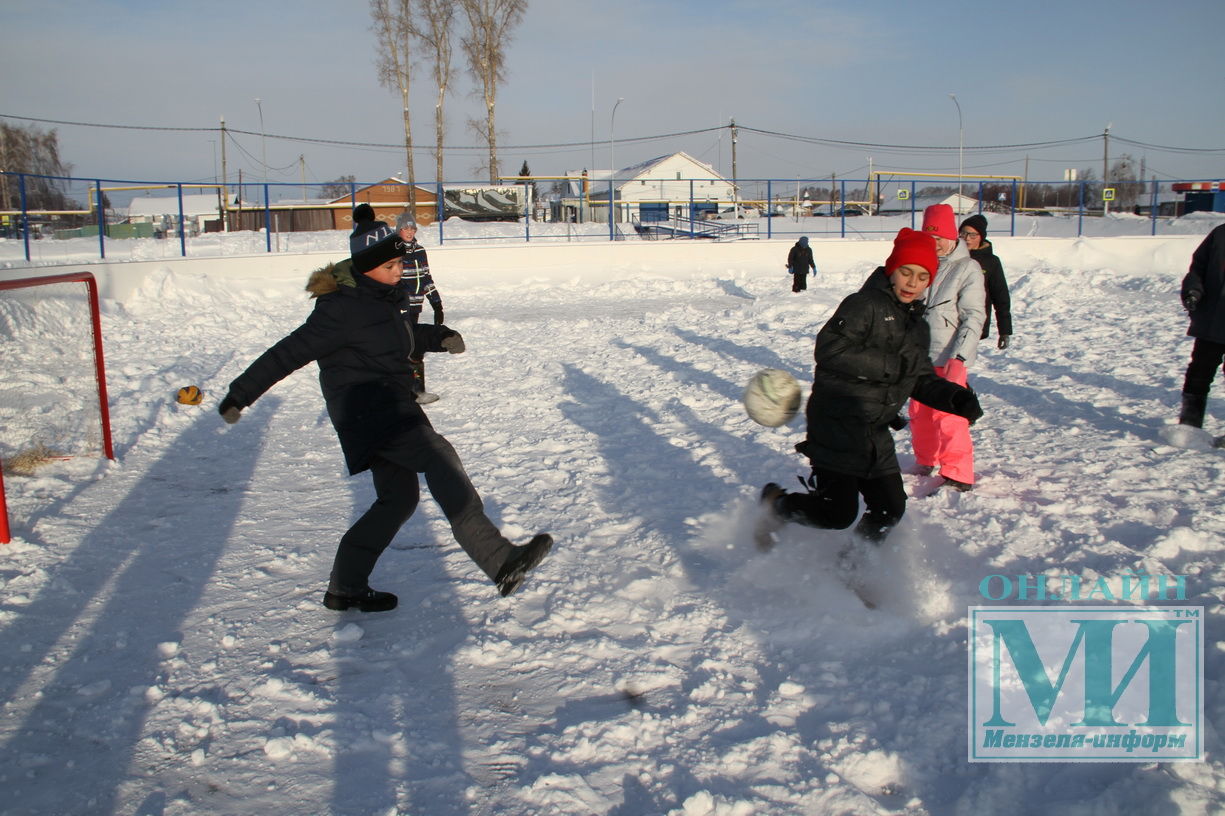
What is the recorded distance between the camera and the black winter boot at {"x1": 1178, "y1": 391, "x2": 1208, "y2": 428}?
559 centimetres

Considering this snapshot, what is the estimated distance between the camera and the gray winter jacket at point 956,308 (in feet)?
16.1

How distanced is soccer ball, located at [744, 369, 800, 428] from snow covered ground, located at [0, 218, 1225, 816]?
695 mm

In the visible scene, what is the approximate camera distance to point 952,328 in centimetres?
497

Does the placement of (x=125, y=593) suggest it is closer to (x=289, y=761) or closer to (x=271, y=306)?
(x=289, y=761)

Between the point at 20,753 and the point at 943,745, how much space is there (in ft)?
9.70

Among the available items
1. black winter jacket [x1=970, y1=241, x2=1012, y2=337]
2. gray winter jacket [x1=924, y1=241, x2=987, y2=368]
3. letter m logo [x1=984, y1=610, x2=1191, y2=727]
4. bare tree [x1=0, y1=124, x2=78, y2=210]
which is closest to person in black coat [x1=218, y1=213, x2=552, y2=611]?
letter m logo [x1=984, y1=610, x2=1191, y2=727]

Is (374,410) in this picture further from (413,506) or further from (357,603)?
(357,603)

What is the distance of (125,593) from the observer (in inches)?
152

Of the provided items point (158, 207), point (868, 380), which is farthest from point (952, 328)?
point (158, 207)

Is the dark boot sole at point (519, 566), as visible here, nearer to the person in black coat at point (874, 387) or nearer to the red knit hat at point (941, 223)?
the person in black coat at point (874, 387)

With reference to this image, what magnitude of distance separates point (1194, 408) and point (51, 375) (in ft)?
26.5

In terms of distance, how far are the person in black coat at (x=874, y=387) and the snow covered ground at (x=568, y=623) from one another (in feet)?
1.38

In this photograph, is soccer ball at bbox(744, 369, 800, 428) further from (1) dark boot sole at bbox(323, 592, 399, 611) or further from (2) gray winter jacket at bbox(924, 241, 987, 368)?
(1) dark boot sole at bbox(323, 592, 399, 611)

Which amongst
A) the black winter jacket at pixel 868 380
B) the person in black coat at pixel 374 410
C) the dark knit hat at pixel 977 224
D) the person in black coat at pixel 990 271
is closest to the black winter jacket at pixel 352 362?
the person in black coat at pixel 374 410
